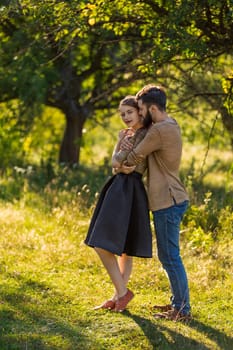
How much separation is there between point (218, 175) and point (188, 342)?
32.6 ft

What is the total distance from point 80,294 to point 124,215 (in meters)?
1.26

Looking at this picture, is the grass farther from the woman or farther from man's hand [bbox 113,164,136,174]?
man's hand [bbox 113,164,136,174]

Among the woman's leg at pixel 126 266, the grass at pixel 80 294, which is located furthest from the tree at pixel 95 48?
the woman's leg at pixel 126 266

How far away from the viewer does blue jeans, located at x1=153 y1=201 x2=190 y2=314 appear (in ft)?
20.6

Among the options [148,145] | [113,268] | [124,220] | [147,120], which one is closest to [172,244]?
[124,220]

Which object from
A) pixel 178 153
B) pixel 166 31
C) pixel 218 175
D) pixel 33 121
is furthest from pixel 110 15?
pixel 218 175

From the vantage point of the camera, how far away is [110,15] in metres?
8.30

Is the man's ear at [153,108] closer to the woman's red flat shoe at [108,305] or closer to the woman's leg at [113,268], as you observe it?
the woman's leg at [113,268]

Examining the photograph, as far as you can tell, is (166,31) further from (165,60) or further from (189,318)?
(189,318)

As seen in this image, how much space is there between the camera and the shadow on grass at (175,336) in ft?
19.4

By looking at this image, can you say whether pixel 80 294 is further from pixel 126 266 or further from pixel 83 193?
pixel 83 193

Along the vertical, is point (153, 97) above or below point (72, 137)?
above

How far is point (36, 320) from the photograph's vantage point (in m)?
6.39

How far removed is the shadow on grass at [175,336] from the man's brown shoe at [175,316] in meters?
0.05
